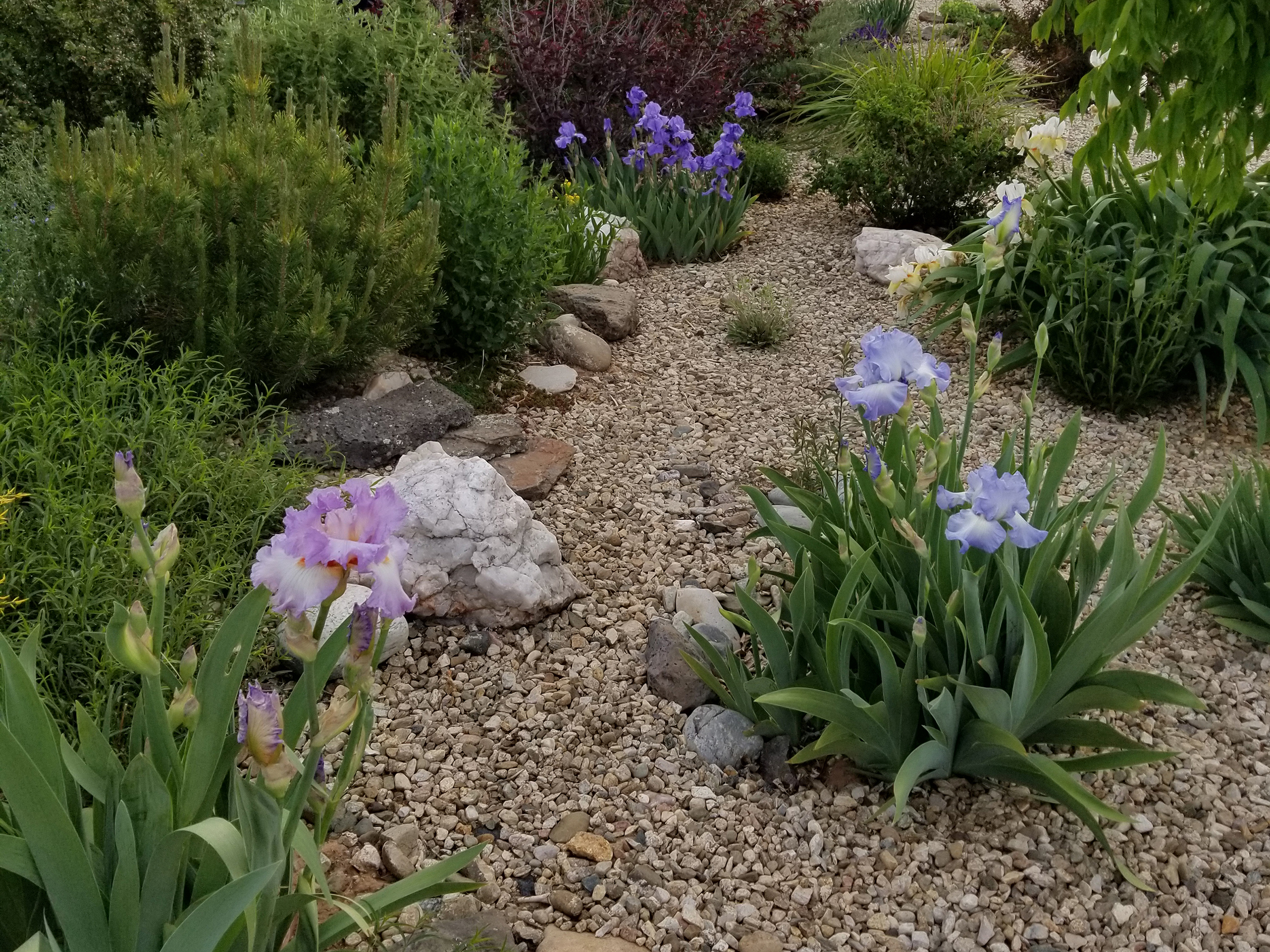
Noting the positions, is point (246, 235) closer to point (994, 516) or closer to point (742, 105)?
point (994, 516)

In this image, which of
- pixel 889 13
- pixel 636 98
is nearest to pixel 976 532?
pixel 636 98

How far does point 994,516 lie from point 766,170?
5307 millimetres

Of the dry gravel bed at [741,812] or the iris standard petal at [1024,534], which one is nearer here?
the iris standard petal at [1024,534]

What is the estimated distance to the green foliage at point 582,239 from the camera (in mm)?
4910

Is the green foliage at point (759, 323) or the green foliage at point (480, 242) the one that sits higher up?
the green foliage at point (480, 242)

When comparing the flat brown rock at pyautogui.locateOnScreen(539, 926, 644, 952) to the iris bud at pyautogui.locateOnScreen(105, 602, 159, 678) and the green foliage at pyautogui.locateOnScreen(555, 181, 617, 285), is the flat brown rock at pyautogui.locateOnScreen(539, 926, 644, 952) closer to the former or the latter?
the iris bud at pyautogui.locateOnScreen(105, 602, 159, 678)

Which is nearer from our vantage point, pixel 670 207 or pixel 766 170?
pixel 670 207

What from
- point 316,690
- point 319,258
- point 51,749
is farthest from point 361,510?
point 319,258

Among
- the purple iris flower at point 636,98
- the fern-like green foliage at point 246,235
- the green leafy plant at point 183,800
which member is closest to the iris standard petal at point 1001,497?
the green leafy plant at point 183,800

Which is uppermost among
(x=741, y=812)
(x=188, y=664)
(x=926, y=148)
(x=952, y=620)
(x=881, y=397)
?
(x=881, y=397)

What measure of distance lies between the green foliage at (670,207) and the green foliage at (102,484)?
2871 mm

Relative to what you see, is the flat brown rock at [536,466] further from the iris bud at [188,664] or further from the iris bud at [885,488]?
the iris bud at [188,664]

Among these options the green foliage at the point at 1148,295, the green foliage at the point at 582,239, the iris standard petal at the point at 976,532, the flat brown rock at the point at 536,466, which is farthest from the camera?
the green foliage at the point at 582,239

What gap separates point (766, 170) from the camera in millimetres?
6617
